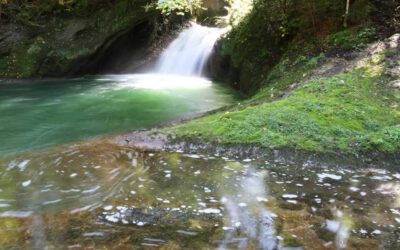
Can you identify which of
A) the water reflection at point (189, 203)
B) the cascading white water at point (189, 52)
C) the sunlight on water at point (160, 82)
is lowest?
the water reflection at point (189, 203)

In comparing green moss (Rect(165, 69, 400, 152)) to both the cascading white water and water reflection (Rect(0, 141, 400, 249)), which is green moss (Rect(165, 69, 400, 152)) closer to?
water reflection (Rect(0, 141, 400, 249))

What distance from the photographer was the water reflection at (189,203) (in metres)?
4.26

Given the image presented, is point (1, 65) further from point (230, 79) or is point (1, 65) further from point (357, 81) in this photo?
point (357, 81)

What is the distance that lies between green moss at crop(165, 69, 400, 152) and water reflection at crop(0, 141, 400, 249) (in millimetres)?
616

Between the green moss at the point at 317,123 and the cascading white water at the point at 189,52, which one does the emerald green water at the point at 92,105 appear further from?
the green moss at the point at 317,123

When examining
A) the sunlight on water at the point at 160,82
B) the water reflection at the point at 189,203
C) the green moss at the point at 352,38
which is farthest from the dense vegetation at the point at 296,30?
the water reflection at the point at 189,203

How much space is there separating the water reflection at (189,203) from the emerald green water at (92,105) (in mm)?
2412

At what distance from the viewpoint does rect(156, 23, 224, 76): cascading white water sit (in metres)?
17.8

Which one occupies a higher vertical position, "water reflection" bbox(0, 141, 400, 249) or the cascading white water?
the cascading white water

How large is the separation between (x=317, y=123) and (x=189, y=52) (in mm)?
12115

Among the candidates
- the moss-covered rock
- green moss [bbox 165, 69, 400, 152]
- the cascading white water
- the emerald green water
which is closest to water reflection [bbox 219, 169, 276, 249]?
green moss [bbox 165, 69, 400, 152]

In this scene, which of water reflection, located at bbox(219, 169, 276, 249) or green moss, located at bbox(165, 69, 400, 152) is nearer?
water reflection, located at bbox(219, 169, 276, 249)

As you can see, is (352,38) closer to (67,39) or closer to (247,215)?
(247,215)

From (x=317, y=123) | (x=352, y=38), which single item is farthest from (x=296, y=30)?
(x=317, y=123)
